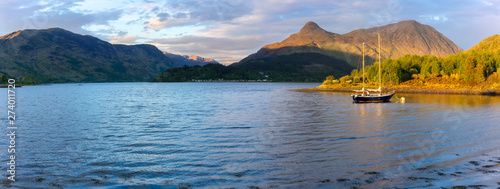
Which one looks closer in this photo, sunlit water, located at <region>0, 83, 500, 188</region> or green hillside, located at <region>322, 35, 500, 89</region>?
sunlit water, located at <region>0, 83, 500, 188</region>

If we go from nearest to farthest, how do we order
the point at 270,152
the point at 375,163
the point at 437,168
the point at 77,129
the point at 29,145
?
the point at 437,168, the point at 375,163, the point at 270,152, the point at 29,145, the point at 77,129

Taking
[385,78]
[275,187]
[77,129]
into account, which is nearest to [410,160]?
[275,187]

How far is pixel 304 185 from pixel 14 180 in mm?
12940

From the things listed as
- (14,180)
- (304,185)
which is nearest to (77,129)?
(14,180)

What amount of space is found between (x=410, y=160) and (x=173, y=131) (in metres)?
19.9

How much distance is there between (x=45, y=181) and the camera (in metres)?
15.3

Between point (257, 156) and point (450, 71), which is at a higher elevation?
point (450, 71)

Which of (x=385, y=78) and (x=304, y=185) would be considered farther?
(x=385, y=78)

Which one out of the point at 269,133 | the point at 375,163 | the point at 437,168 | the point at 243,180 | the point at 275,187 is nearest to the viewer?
the point at 275,187

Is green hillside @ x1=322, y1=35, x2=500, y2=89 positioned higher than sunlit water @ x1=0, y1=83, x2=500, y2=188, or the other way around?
green hillside @ x1=322, y1=35, x2=500, y2=89

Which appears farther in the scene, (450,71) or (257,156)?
(450,71)

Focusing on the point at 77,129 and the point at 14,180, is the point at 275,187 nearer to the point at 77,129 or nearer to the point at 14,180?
the point at 14,180

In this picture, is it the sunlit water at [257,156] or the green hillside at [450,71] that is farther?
the green hillside at [450,71]

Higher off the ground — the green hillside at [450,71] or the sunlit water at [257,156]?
the green hillside at [450,71]
